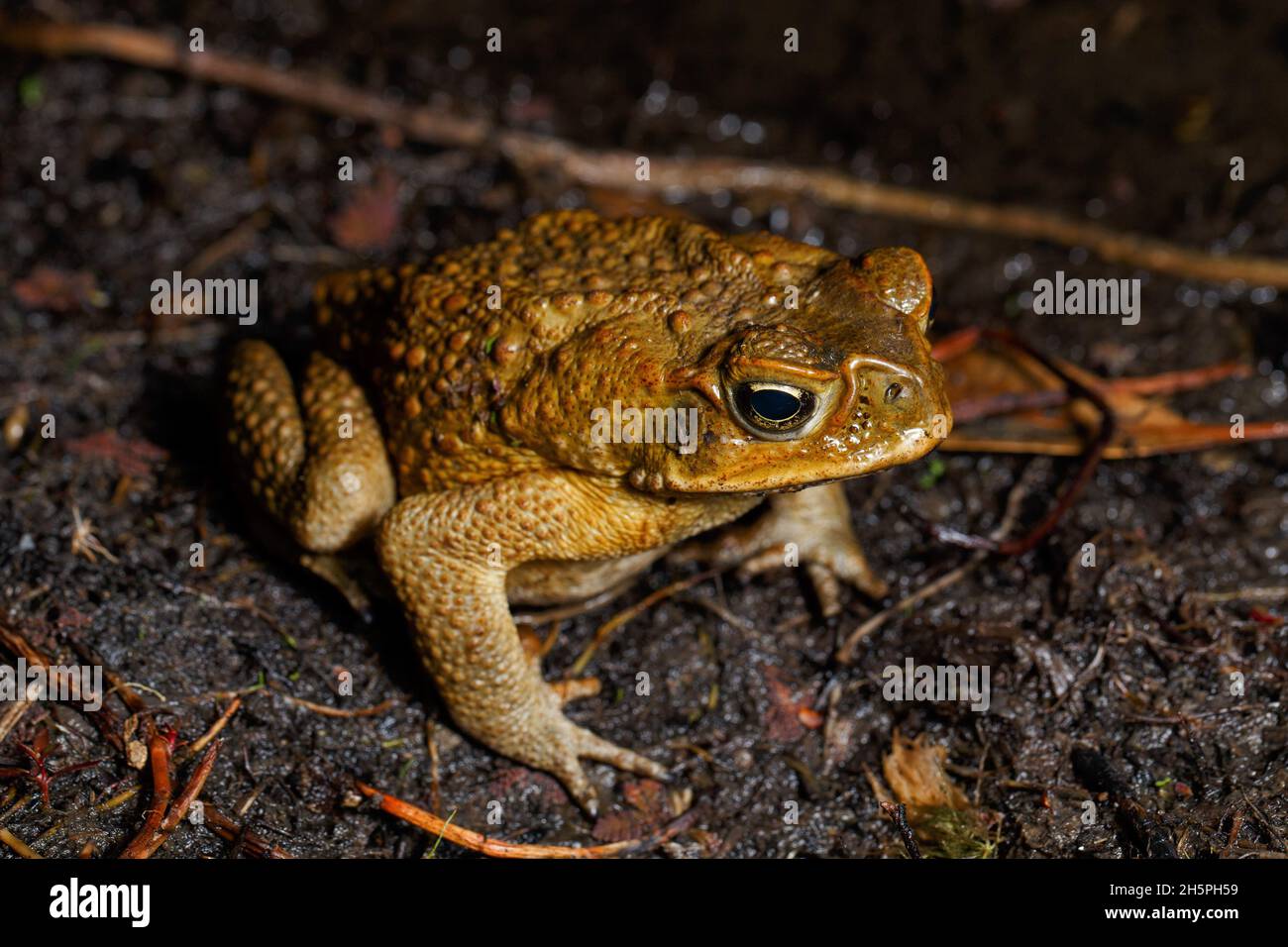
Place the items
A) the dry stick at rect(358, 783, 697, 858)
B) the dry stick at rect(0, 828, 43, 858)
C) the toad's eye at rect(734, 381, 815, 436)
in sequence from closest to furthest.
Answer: the toad's eye at rect(734, 381, 815, 436) → the dry stick at rect(0, 828, 43, 858) → the dry stick at rect(358, 783, 697, 858)

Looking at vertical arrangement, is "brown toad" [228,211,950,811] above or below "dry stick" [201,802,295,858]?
above

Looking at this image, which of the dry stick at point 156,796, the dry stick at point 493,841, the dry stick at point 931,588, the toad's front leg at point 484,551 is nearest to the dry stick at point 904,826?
the dry stick at point 931,588

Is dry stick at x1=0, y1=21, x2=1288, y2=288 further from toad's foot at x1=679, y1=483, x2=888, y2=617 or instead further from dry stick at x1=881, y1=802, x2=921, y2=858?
dry stick at x1=881, y1=802, x2=921, y2=858

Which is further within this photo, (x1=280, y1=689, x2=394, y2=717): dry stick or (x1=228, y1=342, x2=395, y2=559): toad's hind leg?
(x1=280, y1=689, x2=394, y2=717): dry stick

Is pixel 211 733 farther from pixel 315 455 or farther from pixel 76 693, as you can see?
pixel 315 455

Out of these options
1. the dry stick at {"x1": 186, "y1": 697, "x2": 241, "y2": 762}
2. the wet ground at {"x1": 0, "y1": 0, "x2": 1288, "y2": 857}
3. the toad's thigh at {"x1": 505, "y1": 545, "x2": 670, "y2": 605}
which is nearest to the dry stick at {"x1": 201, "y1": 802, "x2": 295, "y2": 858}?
the wet ground at {"x1": 0, "y1": 0, "x2": 1288, "y2": 857}
